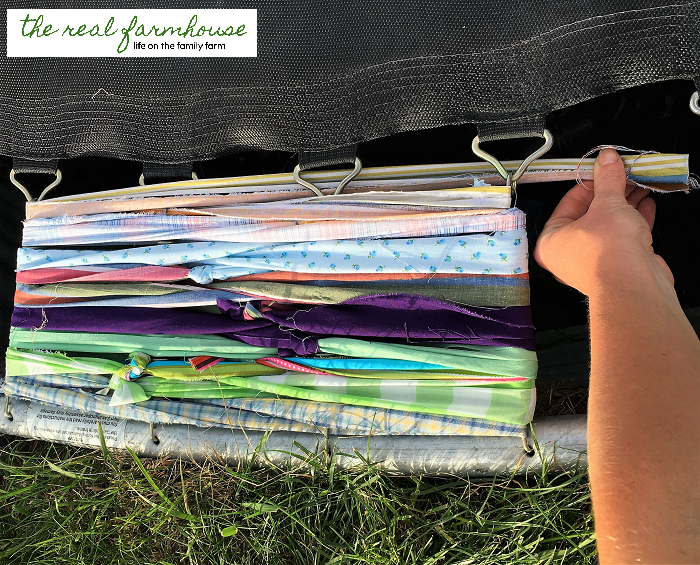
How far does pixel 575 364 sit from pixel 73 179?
1119mm

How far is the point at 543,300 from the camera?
1.19 m

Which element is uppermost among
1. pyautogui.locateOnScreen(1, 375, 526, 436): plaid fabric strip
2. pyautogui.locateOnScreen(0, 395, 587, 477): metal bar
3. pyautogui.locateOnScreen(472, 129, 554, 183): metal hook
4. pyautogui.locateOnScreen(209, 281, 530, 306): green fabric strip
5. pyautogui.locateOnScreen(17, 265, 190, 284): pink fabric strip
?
pyautogui.locateOnScreen(472, 129, 554, 183): metal hook

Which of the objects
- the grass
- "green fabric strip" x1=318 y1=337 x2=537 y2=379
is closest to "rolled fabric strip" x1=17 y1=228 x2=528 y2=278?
"green fabric strip" x1=318 y1=337 x2=537 y2=379

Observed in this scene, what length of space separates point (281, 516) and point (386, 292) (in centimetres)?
45

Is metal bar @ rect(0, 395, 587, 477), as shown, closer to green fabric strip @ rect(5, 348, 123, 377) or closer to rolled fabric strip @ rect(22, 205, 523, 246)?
green fabric strip @ rect(5, 348, 123, 377)

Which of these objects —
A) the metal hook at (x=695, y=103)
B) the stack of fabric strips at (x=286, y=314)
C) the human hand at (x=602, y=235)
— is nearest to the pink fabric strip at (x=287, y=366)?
the stack of fabric strips at (x=286, y=314)

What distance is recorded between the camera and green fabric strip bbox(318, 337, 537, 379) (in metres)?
0.78

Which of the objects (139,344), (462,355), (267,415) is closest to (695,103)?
(462,355)

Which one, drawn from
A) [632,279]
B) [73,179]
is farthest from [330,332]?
[73,179]

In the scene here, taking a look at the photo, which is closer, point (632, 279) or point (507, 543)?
point (632, 279)

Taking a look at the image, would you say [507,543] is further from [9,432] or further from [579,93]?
[9,432]

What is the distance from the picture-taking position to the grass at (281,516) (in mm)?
910

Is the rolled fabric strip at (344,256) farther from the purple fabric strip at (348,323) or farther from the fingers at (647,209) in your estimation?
the fingers at (647,209)

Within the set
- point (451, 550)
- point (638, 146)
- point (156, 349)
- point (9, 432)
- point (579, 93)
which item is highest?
point (638, 146)
